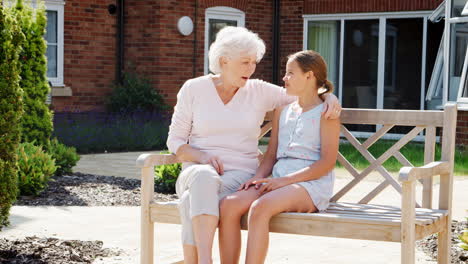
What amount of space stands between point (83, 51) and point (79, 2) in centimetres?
79

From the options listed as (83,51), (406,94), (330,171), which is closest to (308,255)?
(330,171)

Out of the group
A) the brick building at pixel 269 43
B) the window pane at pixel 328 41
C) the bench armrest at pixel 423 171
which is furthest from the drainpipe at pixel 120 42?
the bench armrest at pixel 423 171

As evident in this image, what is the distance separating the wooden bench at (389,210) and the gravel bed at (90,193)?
2889 mm

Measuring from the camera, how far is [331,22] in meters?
15.8

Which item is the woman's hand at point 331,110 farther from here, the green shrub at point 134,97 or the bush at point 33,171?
the green shrub at point 134,97

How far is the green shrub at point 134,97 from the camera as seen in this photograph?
13.7 metres

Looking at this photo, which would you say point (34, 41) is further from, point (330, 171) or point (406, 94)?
point (406, 94)

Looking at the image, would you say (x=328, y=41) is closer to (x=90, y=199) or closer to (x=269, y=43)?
(x=269, y=43)

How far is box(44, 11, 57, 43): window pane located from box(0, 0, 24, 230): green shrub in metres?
8.70

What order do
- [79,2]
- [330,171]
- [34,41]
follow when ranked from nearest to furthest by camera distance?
[330,171] → [34,41] → [79,2]

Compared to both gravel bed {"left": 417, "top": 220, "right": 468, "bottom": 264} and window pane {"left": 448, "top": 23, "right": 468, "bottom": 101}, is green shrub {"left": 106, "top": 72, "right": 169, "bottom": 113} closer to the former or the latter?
window pane {"left": 448, "top": 23, "right": 468, "bottom": 101}

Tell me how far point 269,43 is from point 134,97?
11.2 feet

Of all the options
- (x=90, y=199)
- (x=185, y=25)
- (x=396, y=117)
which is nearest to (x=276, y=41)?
(x=185, y=25)

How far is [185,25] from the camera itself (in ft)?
46.7
